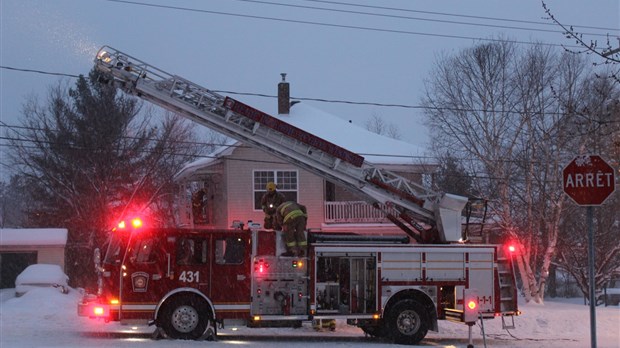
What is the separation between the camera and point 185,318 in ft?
44.9

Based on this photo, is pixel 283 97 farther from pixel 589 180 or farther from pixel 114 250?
pixel 589 180

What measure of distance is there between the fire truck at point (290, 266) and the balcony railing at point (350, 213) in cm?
1215

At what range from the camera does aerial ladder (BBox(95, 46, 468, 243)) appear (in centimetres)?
1505

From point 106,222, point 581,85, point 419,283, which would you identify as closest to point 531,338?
point 419,283

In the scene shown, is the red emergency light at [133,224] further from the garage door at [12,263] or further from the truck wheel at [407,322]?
the garage door at [12,263]

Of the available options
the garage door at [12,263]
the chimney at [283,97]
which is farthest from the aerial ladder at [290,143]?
the chimney at [283,97]

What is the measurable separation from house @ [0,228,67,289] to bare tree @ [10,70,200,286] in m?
2.90

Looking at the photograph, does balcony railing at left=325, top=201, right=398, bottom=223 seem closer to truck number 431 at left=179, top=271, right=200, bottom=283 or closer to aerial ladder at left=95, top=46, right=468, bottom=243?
aerial ladder at left=95, top=46, right=468, bottom=243

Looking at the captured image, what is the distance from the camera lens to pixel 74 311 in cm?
1844

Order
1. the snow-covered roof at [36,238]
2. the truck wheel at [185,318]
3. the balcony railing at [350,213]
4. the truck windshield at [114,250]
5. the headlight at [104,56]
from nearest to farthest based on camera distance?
the truck wheel at [185,318] < the truck windshield at [114,250] < the headlight at [104,56] < the snow-covered roof at [36,238] < the balcony railing at [350,213]

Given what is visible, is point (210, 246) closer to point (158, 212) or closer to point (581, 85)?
point (581, 85)

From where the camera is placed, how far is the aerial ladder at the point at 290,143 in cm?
1505

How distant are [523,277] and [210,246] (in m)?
13.1

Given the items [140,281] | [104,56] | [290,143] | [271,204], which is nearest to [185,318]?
[140,281]
